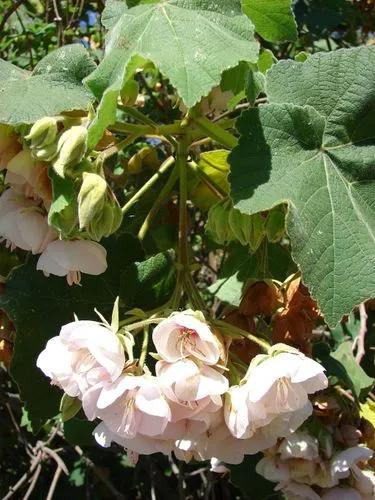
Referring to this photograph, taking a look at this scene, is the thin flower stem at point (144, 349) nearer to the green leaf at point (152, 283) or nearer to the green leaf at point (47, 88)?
the green leaf at point (152, 283)

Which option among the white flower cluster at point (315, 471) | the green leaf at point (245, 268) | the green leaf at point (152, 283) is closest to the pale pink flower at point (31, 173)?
the green leaf at point (152, 283)

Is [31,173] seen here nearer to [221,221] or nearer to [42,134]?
[42,134]

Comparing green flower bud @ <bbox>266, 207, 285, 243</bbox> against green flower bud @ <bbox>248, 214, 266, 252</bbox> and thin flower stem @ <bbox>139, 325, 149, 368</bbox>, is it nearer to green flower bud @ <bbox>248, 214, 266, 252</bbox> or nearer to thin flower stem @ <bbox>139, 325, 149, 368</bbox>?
green flower bud @ <bbox>248, 214, 266, 252</bbox>

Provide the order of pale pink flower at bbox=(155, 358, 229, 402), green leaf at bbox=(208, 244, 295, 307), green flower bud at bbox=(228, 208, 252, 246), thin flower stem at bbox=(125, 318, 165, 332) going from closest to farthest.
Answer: pale pink flower at bbox=(155, 358, 229, 402) → thin flower stem at bbox=(125, 318, 165, 332) → green flower bud at bbox=(228, 208, 252, 246) → green leaf at bbox=(208, 244, 295, 307)

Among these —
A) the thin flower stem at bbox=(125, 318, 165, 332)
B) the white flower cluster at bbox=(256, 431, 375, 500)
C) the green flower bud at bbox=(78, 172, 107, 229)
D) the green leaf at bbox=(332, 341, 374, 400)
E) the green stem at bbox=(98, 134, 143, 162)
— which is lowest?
the green leaf at bbox=(332, 341, 374, 400)

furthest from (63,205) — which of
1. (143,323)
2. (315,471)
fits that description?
(315,471)

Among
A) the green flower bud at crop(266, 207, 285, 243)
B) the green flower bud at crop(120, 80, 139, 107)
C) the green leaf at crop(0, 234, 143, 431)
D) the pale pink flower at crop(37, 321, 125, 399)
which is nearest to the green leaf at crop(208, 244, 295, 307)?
the green flower bud at crop(266, 207, 285, 243)

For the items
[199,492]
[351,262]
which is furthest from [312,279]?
[199,492]

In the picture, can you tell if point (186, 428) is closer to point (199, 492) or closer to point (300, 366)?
point (300, 366)
